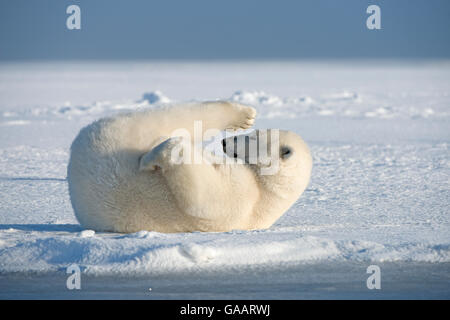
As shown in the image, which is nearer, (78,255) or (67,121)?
(78,255)

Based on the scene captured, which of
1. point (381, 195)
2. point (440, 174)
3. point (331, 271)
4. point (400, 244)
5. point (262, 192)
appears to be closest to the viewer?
point (331, 271)

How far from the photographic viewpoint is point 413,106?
18609mm

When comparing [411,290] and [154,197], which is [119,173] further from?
[411,290]

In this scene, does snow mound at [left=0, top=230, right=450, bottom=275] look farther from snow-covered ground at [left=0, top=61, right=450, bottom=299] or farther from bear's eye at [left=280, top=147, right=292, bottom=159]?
bear's eye at [left=280, top=147, right=292, bottom=159]

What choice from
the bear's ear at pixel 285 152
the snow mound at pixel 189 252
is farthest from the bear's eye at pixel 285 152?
the snow mound at pixel 189 252

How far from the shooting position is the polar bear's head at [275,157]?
4496 mm

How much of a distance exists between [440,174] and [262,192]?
370 centimetres

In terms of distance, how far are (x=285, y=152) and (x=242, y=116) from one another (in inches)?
16.9

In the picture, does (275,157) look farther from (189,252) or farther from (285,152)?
(189,252)

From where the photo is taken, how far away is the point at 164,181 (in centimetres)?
421

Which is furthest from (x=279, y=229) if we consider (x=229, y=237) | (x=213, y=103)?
(x=213, y=103)

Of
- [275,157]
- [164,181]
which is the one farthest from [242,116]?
[164,181]

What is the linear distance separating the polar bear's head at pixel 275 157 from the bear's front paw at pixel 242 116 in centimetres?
15

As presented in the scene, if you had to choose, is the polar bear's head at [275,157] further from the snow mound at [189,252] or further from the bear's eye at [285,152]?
the snow mound at [189,252]
